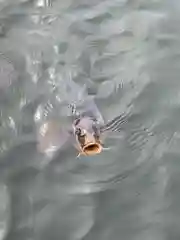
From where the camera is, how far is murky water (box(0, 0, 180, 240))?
1.55m

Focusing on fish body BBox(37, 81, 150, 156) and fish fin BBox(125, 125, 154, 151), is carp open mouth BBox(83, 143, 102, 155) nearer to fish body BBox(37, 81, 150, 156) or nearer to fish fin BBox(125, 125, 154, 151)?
fish body BBox(37, 81, 150, 156)

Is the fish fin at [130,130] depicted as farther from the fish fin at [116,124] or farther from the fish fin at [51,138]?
the fish fin at [51,138]

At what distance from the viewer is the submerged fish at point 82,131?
5.36 ft

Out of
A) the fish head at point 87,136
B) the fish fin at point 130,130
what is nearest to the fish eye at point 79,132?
the fish head at point 87,136

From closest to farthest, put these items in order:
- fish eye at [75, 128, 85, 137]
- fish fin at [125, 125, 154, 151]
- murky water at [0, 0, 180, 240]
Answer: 1. murky water at [0, 0, 180, 240]
2. fish eye at [75, 128, 85, 137]
3. fish fin at [125, 125, 154, 151]

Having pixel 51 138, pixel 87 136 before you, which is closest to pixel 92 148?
pixel 87 136

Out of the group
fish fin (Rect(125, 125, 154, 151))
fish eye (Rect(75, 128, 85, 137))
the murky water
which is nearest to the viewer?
the murky water

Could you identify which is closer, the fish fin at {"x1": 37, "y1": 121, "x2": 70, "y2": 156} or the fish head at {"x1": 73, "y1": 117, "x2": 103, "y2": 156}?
the fish head at {"x1": 73, "y1": 117, "x2": 103, "y2": 156}

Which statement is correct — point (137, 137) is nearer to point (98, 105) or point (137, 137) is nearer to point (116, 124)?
point (116, 124)

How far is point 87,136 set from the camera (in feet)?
5.34

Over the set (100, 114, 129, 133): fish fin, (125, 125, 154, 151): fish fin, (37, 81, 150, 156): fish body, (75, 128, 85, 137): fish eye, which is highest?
(75, 128, 85, 137): fish eye

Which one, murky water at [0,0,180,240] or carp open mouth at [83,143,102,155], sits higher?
carp open mouth at [83,143,102,155]

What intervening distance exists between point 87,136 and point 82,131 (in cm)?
4

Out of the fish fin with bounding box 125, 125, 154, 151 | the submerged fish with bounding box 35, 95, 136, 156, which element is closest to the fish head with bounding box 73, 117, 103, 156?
the submerged fish with bounding box 35, 95, 136, 156
